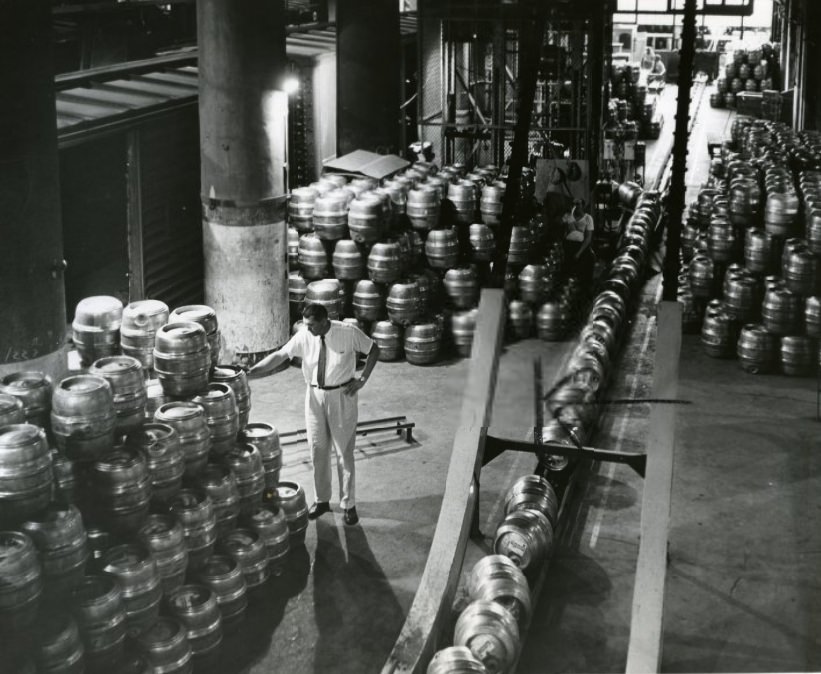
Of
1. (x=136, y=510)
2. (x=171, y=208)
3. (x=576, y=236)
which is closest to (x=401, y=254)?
(x=171, y=208)

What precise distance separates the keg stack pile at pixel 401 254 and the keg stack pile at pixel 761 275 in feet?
8.17

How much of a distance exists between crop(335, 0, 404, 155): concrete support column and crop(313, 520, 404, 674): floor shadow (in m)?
9.97

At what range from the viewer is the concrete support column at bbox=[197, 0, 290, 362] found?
11805 millimetres

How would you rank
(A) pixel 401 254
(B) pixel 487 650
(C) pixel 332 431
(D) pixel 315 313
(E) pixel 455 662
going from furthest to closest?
(A) pixel 401 254 → (C) pixel 332 431 → (D) pixel 315 313 → (B) pixel 487 650 → (E) pixel 455 662

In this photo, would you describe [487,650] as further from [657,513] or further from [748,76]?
[748,76]

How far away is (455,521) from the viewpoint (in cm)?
710

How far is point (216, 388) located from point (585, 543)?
3203mm

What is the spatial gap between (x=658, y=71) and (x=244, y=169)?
3811 centimetres

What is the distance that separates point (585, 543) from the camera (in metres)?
8.35

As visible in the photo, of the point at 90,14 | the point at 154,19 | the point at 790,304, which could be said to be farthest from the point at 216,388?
the point at 154,19

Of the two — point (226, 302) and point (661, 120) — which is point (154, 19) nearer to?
point (226, 302)

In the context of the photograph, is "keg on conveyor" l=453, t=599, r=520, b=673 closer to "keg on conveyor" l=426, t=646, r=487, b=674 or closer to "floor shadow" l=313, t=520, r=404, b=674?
"keg on conveyor" l=426, t=646, r=487, b=674

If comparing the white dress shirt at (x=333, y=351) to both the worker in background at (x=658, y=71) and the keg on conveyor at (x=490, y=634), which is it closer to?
the keg on conveyor at (x=490, y=634)

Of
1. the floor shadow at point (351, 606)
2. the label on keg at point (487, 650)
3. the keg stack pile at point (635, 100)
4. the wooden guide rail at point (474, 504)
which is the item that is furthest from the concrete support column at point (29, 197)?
the keg stack pile at point (635, 100)
